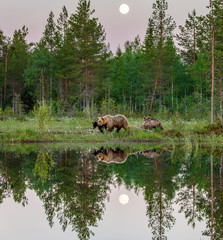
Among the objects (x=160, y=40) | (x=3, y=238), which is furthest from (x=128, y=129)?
(x=160, y=40)

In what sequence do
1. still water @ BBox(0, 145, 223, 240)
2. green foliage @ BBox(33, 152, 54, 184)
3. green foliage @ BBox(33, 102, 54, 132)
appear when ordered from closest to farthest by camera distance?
still water @ BBox(0, 145, 223, 240)
green foliage @ BBox(33, 152, 54, 184)
green foliage @ BBox(33, 102, 54, 132)

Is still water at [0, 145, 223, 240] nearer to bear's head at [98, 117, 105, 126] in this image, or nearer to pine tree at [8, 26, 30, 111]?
bear's head at [98, 117, 105, 126]

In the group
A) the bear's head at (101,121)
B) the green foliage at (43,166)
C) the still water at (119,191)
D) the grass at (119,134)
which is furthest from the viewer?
the bear's head at (101,121)

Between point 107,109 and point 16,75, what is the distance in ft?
103

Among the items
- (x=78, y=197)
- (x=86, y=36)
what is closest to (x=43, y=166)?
(x=78, y=197)

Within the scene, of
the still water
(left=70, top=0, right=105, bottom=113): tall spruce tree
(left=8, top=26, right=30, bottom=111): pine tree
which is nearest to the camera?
the still water

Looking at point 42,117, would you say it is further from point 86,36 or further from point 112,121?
point 86,36

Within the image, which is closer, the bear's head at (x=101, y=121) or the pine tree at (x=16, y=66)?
Answer: the bear's head at (x=101, y=121)

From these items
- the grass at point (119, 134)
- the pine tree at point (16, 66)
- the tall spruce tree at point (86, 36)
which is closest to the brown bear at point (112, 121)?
the grass at point (119, 134)

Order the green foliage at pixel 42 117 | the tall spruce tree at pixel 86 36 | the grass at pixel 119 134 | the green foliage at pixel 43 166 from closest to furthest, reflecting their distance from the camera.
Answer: the green foliage at pixel 43 166
the green foliage at pixel 42 117
the grass at pixel 119 134
the tall spruce tree at pixel 86 36

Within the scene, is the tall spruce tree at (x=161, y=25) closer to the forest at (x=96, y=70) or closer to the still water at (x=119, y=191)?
the forest at (x=96, y=70)

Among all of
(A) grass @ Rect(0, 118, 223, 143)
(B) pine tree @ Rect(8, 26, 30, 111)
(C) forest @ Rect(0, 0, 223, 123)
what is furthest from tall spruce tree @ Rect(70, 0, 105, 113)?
(A) grass @ Rect(0, 118, 223, 143)

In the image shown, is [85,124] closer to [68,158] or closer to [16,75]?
[68,158]

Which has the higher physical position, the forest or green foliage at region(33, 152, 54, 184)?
the forest
